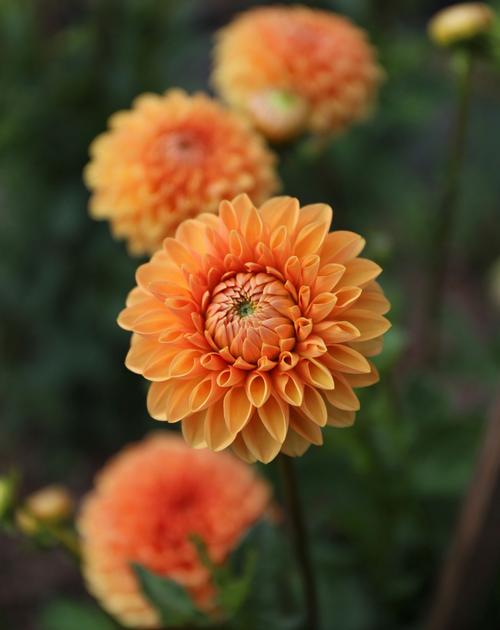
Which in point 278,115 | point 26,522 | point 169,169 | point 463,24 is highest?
point 463,24

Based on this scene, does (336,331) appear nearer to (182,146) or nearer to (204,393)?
(204,393)

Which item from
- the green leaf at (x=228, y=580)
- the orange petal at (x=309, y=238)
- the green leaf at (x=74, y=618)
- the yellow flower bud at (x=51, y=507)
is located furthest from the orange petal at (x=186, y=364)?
the green leaf at (x=74, y=618)

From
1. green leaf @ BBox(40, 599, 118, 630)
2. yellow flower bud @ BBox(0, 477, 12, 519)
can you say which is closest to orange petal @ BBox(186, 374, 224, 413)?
yellow flower bud @ BBox(0, 477, 12, 519)

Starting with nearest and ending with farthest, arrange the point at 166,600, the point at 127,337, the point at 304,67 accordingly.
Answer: the point at 166,600
the point at 304,67
the point at 127,337

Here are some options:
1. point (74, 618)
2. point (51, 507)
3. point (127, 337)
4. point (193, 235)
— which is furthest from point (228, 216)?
point (127, 337)

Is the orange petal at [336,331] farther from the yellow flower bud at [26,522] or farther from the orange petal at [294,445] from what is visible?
the yellow flower bud at [26,522]

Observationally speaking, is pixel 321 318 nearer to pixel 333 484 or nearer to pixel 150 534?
pixel 150 534

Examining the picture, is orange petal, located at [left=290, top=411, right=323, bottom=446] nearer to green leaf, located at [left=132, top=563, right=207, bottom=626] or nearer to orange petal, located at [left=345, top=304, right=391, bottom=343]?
orange petal, located at [left=345, top=304, right=391, bottom=343]
